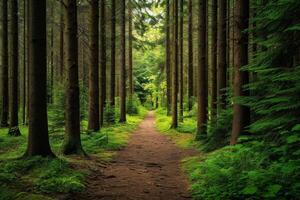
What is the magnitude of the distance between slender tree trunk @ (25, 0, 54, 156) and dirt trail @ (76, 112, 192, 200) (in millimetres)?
1656

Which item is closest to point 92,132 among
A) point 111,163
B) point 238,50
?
point 111,163

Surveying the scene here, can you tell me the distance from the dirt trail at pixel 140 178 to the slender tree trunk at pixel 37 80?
166cm

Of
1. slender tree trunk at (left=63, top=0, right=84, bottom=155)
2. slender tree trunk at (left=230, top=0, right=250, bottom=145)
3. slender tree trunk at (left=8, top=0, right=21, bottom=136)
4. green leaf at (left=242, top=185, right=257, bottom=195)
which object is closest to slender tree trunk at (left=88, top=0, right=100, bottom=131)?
slender tree trunk at (left=8, top=0, right=21, bottom=136)

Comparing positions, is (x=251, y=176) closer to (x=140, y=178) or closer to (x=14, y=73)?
(x=140, y=178)

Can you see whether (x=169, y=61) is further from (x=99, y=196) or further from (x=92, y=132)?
(x=99, y=196)

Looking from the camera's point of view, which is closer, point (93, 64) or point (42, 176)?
point (42, 176)

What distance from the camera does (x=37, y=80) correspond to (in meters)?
8.62

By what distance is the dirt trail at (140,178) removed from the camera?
7.07m

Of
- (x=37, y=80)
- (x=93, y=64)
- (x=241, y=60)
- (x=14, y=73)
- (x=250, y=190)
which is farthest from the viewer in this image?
(x=14, y=73)

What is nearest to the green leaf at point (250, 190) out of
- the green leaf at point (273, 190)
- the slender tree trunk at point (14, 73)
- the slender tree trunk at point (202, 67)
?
the green leaf at point (273, 190)

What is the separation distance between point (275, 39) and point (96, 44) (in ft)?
33.2

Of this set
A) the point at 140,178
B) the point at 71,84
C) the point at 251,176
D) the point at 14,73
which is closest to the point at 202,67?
the point at 71,84

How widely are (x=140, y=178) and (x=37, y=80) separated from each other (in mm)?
3455

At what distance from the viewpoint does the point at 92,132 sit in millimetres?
15836
